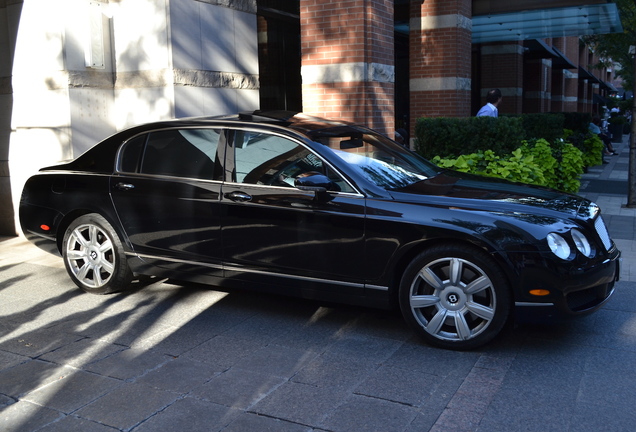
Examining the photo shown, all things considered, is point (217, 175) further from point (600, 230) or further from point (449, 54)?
point (449, 54)

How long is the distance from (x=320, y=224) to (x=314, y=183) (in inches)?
13.0

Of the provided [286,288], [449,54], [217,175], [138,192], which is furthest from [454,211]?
[449,54]

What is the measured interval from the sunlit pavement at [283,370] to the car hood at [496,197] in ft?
3.13

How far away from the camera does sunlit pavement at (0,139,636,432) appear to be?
390 centimetres

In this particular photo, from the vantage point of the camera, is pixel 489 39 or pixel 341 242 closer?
pixel 341 242

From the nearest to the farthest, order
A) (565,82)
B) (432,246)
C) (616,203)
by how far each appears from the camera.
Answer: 1. (432,246)
2. (616,203)
3. (565,82)

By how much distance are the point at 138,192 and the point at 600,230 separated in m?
3.79

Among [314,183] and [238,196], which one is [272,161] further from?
[314,183]

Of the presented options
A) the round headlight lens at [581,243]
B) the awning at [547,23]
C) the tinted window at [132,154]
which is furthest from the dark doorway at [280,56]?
the round headlight lens at [581,243]

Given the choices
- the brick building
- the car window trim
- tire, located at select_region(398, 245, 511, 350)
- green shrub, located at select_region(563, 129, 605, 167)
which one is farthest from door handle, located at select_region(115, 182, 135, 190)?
green shrub, located at select_region(563, 129, 605, 167)

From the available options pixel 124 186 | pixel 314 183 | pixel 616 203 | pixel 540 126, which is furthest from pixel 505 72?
pixel 314 183

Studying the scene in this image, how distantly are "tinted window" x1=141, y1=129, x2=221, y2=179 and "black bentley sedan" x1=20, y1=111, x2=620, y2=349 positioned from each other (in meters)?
0.01

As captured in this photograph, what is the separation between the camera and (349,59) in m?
10.2

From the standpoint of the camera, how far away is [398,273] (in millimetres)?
5098
